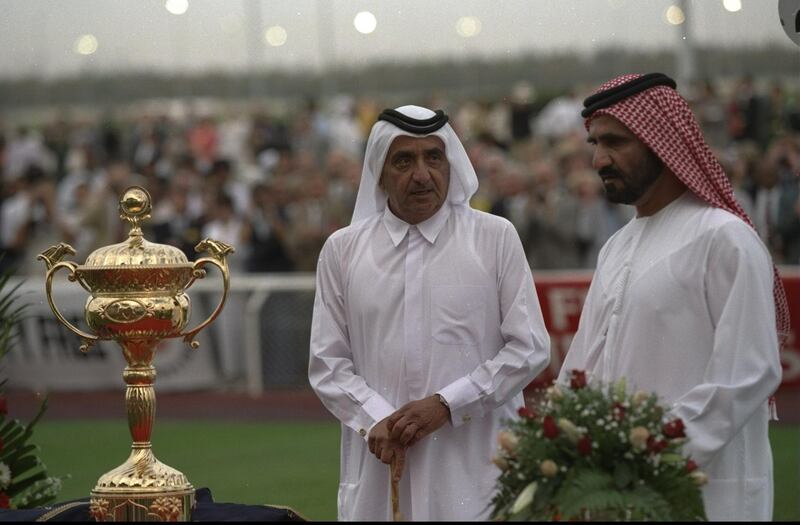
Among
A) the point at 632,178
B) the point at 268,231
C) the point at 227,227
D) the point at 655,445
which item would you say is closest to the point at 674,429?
the point at 655,445

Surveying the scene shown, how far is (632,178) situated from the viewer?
469 centimetres

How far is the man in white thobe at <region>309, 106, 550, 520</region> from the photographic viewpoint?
17.1 ft

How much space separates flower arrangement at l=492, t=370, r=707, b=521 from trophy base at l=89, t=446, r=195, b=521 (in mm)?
1502

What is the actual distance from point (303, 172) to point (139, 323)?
10.8m

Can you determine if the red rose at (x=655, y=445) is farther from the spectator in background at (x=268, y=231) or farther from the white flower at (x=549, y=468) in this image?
the spectator in background at (x=268, y=231)

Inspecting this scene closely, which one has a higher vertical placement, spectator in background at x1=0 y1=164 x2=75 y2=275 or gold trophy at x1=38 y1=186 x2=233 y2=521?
gold trophy at x1=38 y1=186 x2=233 y2=521

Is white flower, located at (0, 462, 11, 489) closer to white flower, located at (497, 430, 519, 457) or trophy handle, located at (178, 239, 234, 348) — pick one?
trophy handle, located at (178, 239, 234, 348)

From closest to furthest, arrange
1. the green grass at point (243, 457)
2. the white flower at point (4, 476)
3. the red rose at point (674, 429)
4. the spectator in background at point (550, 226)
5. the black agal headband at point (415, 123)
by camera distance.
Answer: the red rose at point (674, 429) → the black agal headband at point (415, 123) → the white flower at point (4, 476) → the green grass at point (243, 457) → the spectator in background at point (550, 226)

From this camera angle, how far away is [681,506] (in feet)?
12.4

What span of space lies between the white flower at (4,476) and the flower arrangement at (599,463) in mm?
2925

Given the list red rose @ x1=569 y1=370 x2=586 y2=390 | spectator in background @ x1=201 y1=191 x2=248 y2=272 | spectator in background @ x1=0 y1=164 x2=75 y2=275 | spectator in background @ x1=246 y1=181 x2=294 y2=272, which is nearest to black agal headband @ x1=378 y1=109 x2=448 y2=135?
red rose @ x1=569 y1=370 x2=586 y2=390

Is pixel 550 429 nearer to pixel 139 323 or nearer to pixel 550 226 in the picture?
pixel 139 323

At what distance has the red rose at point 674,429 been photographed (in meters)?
3.82

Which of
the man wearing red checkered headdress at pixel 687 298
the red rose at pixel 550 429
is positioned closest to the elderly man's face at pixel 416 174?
the man wearing red checkered headdress at pixel 687 298
